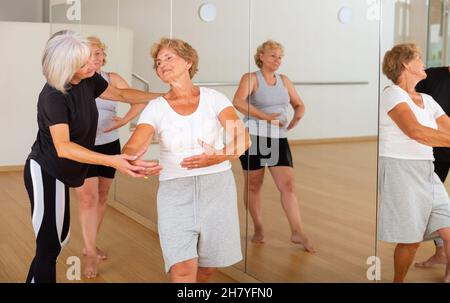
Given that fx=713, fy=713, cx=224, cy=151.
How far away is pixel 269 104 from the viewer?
385 cm

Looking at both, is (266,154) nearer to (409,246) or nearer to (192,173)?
(192,173)

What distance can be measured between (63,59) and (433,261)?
→ 188 centimetres

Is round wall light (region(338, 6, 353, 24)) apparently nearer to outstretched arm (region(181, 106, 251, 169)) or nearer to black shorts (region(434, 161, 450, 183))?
outstretched arm (region(181, 106, 251, 169))

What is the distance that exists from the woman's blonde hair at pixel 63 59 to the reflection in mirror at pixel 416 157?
1.38 m

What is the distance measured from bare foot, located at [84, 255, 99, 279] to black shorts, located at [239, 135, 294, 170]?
3.85 feet

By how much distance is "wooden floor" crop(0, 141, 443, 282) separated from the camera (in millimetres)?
3278

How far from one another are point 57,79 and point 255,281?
1697 millimetres

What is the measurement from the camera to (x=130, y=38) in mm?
5988

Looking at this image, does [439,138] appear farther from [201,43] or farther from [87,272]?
[87,272]

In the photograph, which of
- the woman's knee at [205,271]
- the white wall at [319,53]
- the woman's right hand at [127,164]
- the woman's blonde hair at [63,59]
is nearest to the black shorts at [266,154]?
the white wall at [319,53]

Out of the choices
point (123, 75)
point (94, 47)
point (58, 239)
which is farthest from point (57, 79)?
point (123, 75)

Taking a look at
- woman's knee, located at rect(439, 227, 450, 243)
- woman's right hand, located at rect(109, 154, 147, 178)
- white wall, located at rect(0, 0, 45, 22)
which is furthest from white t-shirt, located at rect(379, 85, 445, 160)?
white wall, located at rect(0, 0, 45, 22)

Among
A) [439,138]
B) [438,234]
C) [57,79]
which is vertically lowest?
[438,234]

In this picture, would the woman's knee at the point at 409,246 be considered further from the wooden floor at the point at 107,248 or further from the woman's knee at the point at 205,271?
the wooden floor at the point at 107,248
